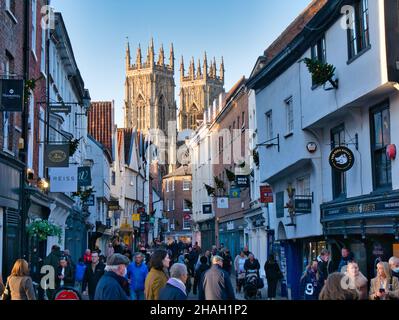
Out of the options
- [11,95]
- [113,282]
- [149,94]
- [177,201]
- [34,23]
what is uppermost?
[149,94]

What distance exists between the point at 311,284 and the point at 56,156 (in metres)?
9.32

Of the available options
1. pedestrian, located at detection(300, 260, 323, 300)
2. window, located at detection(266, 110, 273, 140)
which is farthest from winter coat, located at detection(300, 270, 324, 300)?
window, located at detection(266, 110, 273, 140)

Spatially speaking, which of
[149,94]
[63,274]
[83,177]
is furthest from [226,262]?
[149,94]

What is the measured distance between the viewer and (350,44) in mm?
16078

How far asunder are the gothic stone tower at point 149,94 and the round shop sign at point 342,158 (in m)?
140

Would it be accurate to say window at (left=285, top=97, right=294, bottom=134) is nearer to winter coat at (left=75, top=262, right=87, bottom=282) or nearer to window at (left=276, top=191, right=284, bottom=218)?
window at (left=276, top=191, right=284, bottom=218)

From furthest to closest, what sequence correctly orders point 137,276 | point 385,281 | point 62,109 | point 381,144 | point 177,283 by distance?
point 62,109, point 381,144, point 137,276, point 385,281, point 177,283

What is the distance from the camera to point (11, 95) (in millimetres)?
15305

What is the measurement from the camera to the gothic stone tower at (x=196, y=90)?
165 meters

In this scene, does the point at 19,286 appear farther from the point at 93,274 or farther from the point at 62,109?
the point at 62,109

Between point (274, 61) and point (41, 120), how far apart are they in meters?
7.69

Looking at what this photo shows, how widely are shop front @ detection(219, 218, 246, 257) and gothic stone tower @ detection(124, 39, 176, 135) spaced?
108 meters

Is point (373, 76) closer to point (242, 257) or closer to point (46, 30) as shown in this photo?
point (242, 257)
